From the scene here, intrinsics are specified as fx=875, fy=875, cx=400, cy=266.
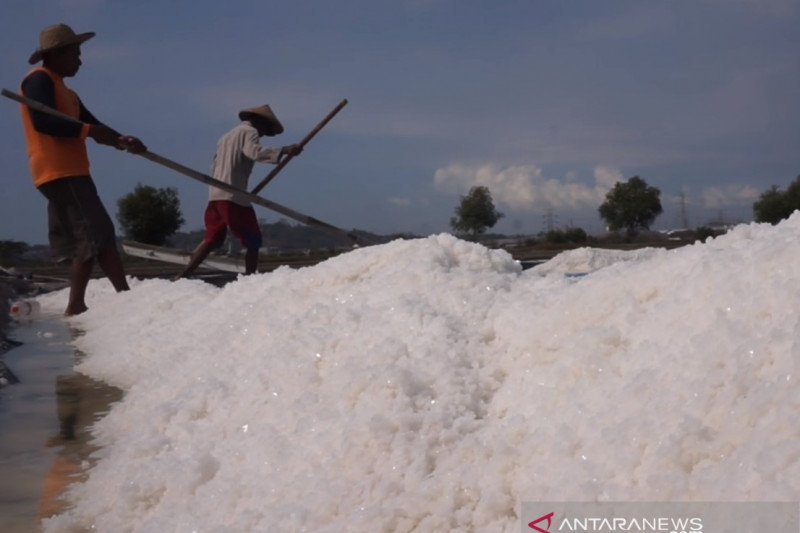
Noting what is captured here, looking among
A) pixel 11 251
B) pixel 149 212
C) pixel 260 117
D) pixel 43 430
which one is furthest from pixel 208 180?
pixel 149 212

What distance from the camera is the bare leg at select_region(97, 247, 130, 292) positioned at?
17.1ft

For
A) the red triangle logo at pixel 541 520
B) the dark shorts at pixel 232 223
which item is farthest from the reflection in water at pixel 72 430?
the dark shorts at pixel 232 223

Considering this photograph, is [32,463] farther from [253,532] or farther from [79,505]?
[253,532]

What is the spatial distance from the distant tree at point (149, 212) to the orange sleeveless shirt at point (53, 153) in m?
17.8

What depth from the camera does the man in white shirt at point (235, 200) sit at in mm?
6137

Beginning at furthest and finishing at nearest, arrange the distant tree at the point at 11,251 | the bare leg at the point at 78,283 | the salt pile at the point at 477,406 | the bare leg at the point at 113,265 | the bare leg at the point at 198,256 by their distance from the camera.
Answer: the distant tree at the point at 11,251 < the bare leg at the point at 198,256 < the bare leg at the point at 113,265 < the bare leg at the point at 78,283 < the salt pile at the point at 477,406

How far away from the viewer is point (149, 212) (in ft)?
81.5

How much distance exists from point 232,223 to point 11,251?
17.2 ft

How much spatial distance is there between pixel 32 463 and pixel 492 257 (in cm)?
146

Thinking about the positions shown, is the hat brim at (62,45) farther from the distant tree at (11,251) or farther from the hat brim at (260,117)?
the distant tree at (11,251)

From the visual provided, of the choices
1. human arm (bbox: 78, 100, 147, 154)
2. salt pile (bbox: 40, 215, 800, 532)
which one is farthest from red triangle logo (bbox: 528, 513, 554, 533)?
human arm (bbox: 78, 100, 147, 154)

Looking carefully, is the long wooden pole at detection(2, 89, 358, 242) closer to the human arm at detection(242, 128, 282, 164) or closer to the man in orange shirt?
the man in orange shirt

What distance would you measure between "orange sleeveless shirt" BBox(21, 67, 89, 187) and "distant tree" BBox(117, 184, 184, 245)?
17812 mm

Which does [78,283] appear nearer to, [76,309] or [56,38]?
[76,309]
